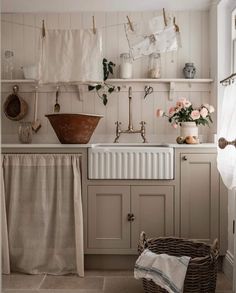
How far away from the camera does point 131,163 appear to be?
2.75 m

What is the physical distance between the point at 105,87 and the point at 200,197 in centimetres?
134

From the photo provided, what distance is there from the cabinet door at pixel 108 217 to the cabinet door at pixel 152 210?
6 centimetres

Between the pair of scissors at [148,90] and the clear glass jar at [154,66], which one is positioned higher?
the clear glass jar at [154,66]

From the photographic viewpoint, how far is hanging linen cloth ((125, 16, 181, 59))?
312cm

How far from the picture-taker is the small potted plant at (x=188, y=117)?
115 inches

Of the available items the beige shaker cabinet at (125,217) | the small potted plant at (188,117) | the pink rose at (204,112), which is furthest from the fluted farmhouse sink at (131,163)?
the pink rose at (204,112)

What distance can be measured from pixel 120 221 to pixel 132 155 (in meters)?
0.53

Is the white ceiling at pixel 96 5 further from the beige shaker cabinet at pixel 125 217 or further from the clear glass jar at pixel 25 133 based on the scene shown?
the beige shaker cabinet at pixel 125 217

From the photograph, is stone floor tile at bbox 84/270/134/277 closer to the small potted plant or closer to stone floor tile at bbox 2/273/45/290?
stone floor tile at bbox 2/273/45/290

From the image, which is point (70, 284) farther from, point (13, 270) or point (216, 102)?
point (216, 102)

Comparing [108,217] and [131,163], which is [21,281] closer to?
[108,217]

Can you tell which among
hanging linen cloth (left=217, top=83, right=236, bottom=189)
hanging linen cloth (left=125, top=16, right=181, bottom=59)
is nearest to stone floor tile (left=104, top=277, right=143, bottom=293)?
hanging linen cloth (left=217, top=83, right=236, bottom=189)

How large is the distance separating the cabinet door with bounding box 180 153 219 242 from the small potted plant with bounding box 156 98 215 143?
23 centimetres

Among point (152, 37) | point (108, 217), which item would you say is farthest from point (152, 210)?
point (152, 37)
